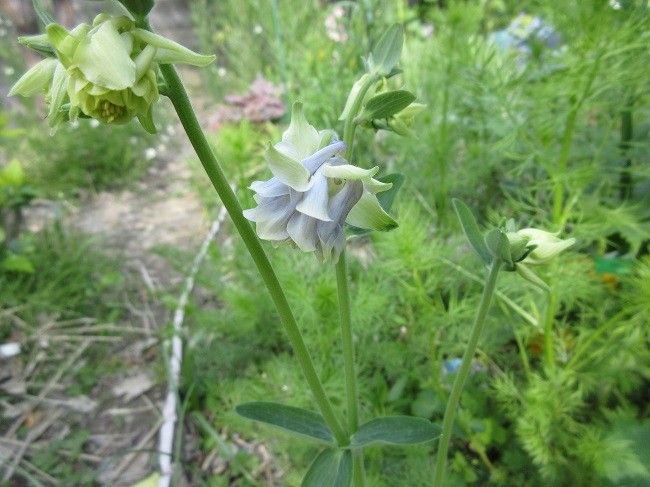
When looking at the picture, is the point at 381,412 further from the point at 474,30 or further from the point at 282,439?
the point at 474,30

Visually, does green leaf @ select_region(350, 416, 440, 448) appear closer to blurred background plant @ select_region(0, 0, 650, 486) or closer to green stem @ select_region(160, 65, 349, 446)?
green stem @ select_region(160, 65, 349, 446)

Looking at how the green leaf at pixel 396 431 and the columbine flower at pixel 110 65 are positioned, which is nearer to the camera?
the columbine flower at pixel 110 65

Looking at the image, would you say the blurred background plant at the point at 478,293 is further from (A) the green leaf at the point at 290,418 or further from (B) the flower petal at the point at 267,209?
(B) the flower petal at the point at 267,209

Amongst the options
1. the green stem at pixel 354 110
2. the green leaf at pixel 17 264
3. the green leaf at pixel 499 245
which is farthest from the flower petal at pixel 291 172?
the green leaf at pixel 17 264

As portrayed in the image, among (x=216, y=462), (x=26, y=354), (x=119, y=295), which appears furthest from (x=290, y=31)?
(x=216, y=462)

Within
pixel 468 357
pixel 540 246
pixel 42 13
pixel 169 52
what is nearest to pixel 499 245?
pixel 540 246

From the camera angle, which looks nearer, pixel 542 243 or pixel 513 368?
pixel 542 243

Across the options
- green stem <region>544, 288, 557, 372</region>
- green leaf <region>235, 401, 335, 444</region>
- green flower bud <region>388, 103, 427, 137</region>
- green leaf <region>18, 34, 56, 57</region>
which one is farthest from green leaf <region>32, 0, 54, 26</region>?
green stem <region>544, 288, 557, 372</region>

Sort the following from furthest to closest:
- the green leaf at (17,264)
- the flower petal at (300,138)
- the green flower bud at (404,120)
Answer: the green leaf at (17,264) < the green flower bud at (404,120) < the flower petal at (300,138)
